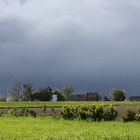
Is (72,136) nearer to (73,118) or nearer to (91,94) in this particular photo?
(73,118)

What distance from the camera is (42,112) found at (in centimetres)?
2838

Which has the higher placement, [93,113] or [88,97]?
[88,97]

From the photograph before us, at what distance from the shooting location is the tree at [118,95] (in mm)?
66825

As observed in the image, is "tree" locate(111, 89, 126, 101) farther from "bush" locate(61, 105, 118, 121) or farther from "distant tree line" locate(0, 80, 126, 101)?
"bush" locate(61, 105, 118, 121)

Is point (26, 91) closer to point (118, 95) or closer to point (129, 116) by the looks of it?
point (118, 95)

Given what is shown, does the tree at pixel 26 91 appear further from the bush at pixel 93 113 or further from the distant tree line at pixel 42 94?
the bush at pixel 93 113

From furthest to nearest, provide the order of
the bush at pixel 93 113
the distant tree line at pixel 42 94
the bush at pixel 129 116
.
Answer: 1. the distant tree line at pixel 42 94
2. the bush at pixel 93 113
3. the bush at pixel 129 116

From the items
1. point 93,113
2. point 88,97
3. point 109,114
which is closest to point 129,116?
point 109,114

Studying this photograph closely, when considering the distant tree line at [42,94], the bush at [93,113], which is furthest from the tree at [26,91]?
the bush at [93,113]

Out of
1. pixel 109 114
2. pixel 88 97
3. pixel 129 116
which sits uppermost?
pixel 88 97

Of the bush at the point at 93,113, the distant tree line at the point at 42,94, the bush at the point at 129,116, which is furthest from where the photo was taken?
the distant tree line at the point at 42,94

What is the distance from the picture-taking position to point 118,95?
2680 inches

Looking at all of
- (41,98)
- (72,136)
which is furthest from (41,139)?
(41,98)

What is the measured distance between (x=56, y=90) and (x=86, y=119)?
48377mm
